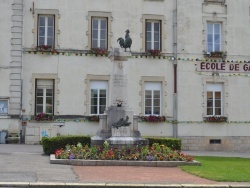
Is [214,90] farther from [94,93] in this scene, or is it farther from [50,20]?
[50,20]

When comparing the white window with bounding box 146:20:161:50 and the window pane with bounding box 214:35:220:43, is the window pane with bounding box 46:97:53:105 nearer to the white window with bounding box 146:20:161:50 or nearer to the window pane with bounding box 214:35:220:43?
A: the white window with bounding box 146:20:161:50

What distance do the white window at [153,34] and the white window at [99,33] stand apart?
2546mm

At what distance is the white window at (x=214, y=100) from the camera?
89.3 feet

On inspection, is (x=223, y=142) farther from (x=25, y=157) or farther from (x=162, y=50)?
(x=25, y=157)

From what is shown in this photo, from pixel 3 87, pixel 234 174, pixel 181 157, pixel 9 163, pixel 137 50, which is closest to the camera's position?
pixel 234 174

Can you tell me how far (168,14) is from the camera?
27.3 m

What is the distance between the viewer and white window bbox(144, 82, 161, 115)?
26.7 metres

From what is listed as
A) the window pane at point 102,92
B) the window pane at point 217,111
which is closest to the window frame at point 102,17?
the window pane at point 102,92

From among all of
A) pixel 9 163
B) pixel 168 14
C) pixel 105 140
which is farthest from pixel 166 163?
pixel 168 14

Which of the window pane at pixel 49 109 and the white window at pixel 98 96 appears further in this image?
the white window at pixel 98 96

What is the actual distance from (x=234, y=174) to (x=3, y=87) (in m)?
15.0

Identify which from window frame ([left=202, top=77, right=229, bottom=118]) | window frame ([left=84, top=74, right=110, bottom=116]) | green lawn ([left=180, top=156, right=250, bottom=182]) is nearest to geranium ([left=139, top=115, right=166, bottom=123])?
window frame ([left=202, top=77, right=229, bottom=118])

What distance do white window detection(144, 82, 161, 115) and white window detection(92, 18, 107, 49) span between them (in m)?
3.48

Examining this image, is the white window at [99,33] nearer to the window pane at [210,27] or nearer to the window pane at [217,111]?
the window pane at [210,27]
